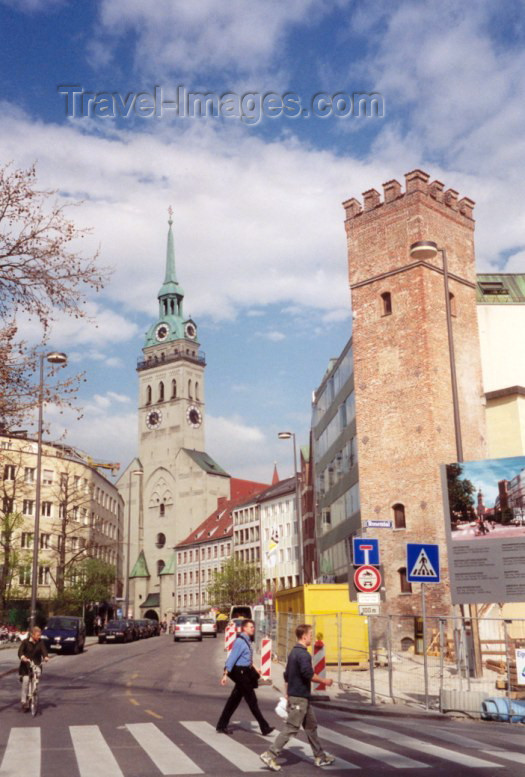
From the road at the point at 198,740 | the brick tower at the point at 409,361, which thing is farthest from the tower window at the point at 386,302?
the road at the point at 198,740

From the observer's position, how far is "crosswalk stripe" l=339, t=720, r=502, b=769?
34.4ft

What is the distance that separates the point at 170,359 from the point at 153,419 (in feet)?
33.2

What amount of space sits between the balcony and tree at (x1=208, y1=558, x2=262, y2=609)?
167ft

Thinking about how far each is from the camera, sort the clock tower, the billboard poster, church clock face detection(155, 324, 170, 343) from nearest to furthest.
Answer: the billboard poster, the clock tower, church clock face detection(155, 324, 170, 343)

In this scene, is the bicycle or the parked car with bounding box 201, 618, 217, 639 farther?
the parked car with bounding box 201, 618, 217, 639

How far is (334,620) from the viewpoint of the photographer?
27.6m

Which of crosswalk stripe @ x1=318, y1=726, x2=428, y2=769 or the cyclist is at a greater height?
the cyclist

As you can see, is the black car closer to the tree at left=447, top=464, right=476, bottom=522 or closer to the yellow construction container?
the yellow construction container

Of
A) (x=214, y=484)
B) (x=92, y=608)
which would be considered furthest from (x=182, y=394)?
(x=92, y=608)

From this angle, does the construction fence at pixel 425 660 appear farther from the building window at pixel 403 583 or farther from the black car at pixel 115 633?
the black car at pixel 115 633

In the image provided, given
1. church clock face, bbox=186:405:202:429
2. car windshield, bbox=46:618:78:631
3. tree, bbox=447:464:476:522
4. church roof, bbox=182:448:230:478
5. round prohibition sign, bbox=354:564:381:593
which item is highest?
church clock face, bbox=186:405:202:429

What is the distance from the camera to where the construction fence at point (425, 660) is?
682 inches

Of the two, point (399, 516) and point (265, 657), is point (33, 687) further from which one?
point (399, 516)

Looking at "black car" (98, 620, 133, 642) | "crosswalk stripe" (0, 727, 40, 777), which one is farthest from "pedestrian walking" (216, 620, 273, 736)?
"black car" (98, 620, 133, 642)
